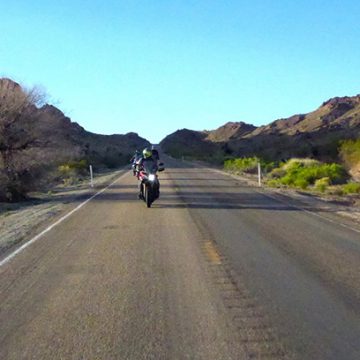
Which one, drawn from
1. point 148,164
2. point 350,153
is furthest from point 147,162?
point 350,153

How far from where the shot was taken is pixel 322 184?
32656mm

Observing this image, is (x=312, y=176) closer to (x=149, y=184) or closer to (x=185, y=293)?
(x=149, y=184)

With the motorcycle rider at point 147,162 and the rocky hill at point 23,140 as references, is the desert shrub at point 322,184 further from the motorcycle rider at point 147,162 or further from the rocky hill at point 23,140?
the rocky hill at point 23,140

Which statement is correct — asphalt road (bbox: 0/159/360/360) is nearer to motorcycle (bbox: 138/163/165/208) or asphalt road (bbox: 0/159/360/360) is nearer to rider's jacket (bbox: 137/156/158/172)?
motorcycle (bbox: 138/163/165/208)

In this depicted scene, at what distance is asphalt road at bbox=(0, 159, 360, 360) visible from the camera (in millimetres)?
6121

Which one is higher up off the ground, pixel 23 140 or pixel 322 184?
pixel 23 140

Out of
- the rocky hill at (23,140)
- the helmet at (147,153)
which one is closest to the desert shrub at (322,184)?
the helmet at (147,153)

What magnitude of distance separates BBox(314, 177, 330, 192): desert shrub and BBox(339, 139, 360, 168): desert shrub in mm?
15698

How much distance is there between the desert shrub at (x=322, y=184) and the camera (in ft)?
103

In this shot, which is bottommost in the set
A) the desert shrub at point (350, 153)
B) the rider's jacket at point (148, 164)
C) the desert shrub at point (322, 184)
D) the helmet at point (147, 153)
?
the desert shrub at point (322, 184)

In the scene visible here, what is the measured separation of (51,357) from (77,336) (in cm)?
64

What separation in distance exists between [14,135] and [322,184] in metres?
16.0

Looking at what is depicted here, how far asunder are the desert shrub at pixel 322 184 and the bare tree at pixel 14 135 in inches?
576

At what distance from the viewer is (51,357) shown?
584 cm
